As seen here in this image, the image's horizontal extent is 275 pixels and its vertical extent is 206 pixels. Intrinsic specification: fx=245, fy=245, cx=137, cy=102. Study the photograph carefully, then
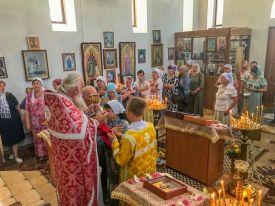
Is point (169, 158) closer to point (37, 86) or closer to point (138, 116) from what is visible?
point (138, 116)

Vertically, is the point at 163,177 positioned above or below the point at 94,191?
above

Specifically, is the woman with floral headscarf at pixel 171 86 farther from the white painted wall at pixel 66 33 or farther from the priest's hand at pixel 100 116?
the priest's hand at pixel 100 116

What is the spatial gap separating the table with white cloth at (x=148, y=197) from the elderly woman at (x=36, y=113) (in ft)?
10.9

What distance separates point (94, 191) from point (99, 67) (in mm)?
4884

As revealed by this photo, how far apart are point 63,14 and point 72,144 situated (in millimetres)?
5060

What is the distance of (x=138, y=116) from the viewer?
94.8 inches

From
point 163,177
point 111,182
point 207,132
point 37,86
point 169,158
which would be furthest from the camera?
point 37,86

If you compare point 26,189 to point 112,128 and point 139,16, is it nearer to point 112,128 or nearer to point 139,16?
point 112,128

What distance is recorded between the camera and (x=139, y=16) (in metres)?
8.14

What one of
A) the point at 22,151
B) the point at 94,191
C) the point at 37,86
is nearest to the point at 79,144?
the point at 94,191

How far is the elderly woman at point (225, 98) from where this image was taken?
5102 millimetres

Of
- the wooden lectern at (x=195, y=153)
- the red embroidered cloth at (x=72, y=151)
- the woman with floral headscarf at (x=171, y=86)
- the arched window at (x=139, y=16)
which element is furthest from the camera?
A: the arched window at (x=139, y=16)

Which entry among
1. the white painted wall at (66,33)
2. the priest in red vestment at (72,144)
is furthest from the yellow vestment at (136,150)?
the white painted wall at (66,33)

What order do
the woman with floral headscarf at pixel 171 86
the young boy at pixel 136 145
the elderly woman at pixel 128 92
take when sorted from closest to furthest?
the young boy at pixel 136 145, the elderly woman at pixel 128 92, the woman with floral headscarf at pixel 171 86
